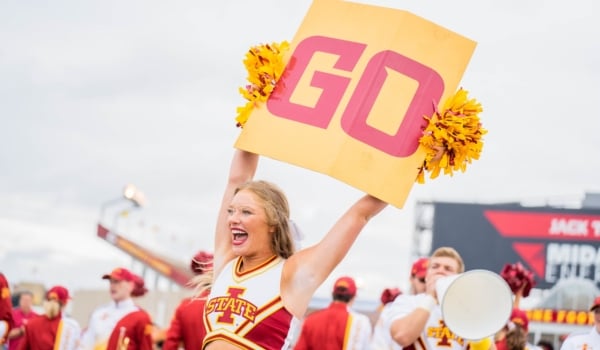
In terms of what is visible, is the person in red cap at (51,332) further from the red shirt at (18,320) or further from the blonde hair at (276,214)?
the blonde hair at (276,214)

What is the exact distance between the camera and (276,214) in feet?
14.1

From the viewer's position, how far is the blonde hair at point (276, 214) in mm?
4277

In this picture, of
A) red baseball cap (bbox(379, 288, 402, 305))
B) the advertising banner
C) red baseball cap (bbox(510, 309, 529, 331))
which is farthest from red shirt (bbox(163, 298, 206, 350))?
the advertising banner

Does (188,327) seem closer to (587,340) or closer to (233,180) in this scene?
(587,340)

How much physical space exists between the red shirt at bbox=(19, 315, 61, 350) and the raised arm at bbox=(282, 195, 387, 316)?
25.1 feet

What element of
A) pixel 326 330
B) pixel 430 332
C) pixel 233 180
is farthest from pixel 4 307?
pixel 233 180

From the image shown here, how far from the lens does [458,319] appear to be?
17.8 feet

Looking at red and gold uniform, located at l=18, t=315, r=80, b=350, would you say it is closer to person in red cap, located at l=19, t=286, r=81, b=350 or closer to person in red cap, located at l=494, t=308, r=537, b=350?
person in red cap, located at l=19, t=286, r=81, b=350

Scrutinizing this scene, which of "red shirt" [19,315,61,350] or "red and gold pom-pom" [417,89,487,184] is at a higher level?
"red and gold pom-pom" [417,89,487,184]

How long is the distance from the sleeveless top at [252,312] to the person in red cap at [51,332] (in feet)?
24.6

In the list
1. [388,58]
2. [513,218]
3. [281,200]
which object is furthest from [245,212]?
[513,218]

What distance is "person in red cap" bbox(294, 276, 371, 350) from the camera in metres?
9.74

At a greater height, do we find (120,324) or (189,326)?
(189,326)

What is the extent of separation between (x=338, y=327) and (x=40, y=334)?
3.34 meters
